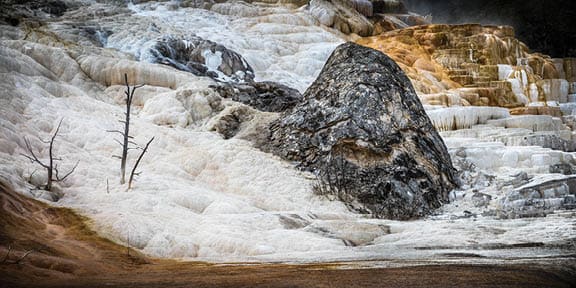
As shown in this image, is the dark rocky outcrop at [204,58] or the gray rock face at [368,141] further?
the dark rocky outcrop at [204,58]

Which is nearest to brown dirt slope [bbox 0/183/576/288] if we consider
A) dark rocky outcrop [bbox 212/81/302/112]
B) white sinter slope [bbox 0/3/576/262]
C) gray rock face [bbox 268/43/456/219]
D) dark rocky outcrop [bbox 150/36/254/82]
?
white sinter slope [bbox 0/3/576/262]

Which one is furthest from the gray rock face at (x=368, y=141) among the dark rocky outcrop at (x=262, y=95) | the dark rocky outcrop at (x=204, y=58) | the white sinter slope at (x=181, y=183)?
the dark rocky outcrop at (x=204, y=58)

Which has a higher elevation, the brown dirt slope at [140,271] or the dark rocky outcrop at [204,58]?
the dark rocky outcrop at [204,58]

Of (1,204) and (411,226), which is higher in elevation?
(1,204)

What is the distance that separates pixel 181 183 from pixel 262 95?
8993 mm

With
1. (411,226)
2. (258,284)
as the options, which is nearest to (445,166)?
(411,226)

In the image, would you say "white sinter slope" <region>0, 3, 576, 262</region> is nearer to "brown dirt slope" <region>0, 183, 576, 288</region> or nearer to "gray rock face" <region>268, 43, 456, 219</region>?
"gray rock face" <region>268, 43, 456, 219</region>

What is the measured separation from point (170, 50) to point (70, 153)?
41.5ft

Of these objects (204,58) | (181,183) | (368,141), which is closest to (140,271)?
(181,183)

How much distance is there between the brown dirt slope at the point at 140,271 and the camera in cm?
674

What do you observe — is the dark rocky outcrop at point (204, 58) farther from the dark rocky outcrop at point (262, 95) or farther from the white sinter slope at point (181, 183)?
the dark rocky outcrop at point (262, 95)

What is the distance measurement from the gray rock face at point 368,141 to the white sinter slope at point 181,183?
0.73 metres

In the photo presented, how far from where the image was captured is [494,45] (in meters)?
36.6

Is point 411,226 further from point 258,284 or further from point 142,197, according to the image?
point 258,284
